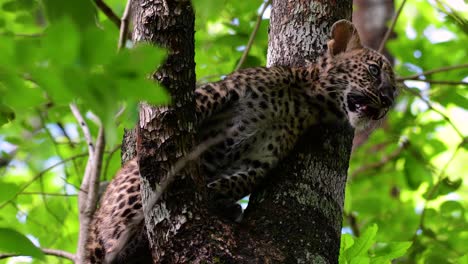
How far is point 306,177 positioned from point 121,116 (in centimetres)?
120

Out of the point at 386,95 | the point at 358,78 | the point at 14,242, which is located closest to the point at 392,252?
the point at 386,95

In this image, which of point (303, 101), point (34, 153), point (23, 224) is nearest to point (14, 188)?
point (34, 153)

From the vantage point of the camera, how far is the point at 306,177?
4395 mm

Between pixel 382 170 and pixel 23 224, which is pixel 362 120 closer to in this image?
pixel 23 224

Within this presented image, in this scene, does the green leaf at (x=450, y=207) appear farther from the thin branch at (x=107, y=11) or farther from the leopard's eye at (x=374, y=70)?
the thin branch at (x=107, y=11)

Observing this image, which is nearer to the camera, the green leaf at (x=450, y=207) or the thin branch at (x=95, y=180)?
the thin branch at (x=95, y=180)

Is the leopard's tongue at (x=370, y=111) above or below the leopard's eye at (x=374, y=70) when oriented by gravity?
below

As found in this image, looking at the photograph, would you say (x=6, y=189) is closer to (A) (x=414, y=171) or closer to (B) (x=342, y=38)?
(B) (x=342, y=38)

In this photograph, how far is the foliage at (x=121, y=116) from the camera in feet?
7.52

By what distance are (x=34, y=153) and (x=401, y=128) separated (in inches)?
198

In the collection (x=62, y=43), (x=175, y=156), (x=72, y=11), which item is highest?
(x=72, y=11)

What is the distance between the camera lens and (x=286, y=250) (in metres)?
3.95

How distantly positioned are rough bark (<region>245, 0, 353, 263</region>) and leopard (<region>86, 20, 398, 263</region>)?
13cm

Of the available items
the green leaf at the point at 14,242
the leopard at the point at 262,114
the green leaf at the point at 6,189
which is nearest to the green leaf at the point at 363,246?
the leopard at the point at 262,114
